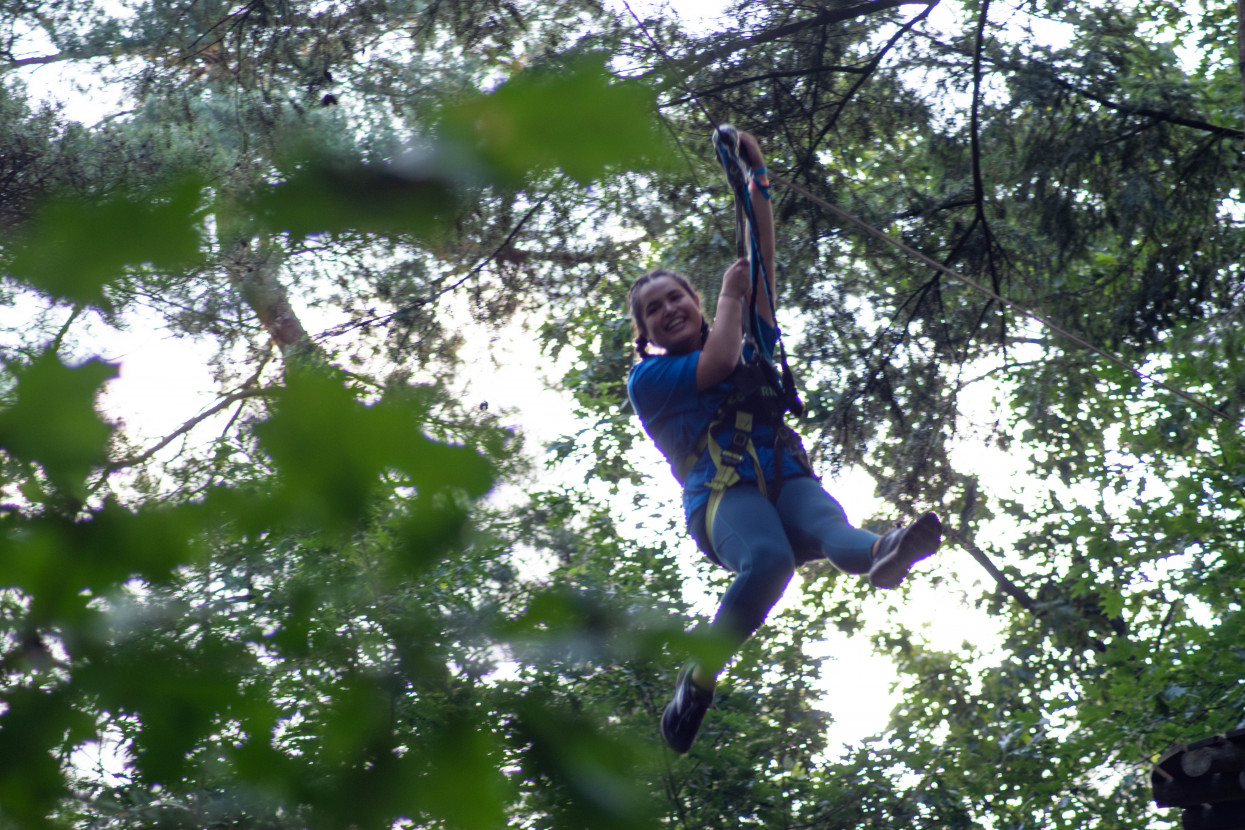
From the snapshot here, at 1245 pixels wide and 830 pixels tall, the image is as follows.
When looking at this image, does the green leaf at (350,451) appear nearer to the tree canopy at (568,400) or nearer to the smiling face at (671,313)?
the tree canopy at (568,400)

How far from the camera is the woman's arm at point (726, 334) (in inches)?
107

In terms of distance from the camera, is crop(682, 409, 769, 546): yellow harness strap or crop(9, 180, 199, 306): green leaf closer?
crop(9, 180, 199, 306): green leaf

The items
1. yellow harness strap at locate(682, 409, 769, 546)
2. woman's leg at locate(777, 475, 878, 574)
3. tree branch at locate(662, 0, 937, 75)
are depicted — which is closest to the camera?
woman's leg at locate(777, 475, 878, 574)

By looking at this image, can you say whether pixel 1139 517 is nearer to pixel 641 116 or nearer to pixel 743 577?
pixel 743 577

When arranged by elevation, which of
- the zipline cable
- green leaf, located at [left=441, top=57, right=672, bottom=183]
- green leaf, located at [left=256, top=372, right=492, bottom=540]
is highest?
the zipline cable

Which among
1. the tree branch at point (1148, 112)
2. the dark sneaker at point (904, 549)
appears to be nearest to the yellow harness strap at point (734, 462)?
the dark sneaker at point (904, 549)

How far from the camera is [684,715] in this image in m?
2.47

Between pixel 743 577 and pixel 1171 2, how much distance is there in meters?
7.42

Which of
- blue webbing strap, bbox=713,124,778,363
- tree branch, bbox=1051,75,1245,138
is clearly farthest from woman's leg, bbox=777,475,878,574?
tree branch, bbox=1051,75,1245,138

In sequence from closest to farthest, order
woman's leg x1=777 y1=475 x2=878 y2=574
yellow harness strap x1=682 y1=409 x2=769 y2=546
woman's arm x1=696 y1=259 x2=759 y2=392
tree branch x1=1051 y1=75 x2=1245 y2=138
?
woman's leg x1=777 y1=475 x2=878 y2=574
woman's arm x1=696 y1=259 x2=759 y2=392
yellow harness strap x1=682 y1=409 x2=769 y2=546
tree branch x1=1051 y1=75 x2=1245 y2=138

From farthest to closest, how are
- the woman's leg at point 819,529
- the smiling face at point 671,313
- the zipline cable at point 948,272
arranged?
the zipline cable at point 948,272 < the smiling face at point 671,313 < the woman's leg at point 819,529

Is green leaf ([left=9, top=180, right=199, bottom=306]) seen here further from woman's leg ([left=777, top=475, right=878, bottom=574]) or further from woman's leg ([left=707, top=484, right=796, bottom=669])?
woman's leg ([left=777, top=475, right=878, bottom=574])

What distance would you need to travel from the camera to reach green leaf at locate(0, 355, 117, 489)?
2.50 ft

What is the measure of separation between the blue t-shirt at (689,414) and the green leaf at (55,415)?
7.05 ft
